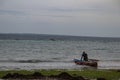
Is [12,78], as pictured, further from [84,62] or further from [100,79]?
[84,62]

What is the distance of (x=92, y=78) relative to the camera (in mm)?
28234

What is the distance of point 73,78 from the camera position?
1021 inches

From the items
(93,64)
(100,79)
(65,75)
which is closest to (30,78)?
(65,75)

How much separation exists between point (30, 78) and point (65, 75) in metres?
2.76

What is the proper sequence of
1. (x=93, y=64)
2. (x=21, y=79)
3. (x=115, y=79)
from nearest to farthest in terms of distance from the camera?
(x=21, y=79), (x=115, y=79), (x=93, y=64)

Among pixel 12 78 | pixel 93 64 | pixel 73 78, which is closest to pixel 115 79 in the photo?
pixel 73 78

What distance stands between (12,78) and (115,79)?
763 centimetres

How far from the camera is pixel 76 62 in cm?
4744

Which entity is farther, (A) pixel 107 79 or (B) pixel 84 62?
(B) pixel 84 62

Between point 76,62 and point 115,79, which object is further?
point 76,62

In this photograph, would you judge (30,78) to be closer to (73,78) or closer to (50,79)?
(50,79)

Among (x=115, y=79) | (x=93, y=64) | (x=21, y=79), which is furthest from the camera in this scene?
(x=93, y=64)

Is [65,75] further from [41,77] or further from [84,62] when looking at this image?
→ [84,62]

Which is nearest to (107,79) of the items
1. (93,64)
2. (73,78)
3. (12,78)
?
(73,78)
